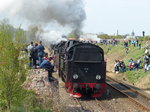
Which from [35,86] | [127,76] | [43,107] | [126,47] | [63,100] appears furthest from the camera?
[126,47]

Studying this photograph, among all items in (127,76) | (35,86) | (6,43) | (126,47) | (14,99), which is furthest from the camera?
(126,47)

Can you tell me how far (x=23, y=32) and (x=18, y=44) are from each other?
375 millimetres

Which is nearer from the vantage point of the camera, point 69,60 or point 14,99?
point 14,99

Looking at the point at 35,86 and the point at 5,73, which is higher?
the point at 5,73

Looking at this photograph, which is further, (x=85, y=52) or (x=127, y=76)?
(x=127, y=76)

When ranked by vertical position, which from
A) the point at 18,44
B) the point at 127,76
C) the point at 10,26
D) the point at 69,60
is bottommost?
the point at 127,76

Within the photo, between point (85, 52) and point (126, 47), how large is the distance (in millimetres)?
23080

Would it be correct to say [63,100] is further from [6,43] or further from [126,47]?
[126,47]

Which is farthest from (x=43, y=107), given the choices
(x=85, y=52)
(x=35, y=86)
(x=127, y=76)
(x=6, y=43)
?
(x=127, y=76)

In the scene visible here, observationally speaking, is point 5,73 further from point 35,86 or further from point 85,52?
point 85,52

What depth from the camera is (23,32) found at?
782 centimetres

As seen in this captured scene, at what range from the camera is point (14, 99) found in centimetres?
841

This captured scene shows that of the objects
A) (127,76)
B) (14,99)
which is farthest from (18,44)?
(127,76)

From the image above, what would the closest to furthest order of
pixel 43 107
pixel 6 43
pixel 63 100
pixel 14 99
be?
pixel 6 43, pixel 14 99, pixel 43 107, pixel 63 100
